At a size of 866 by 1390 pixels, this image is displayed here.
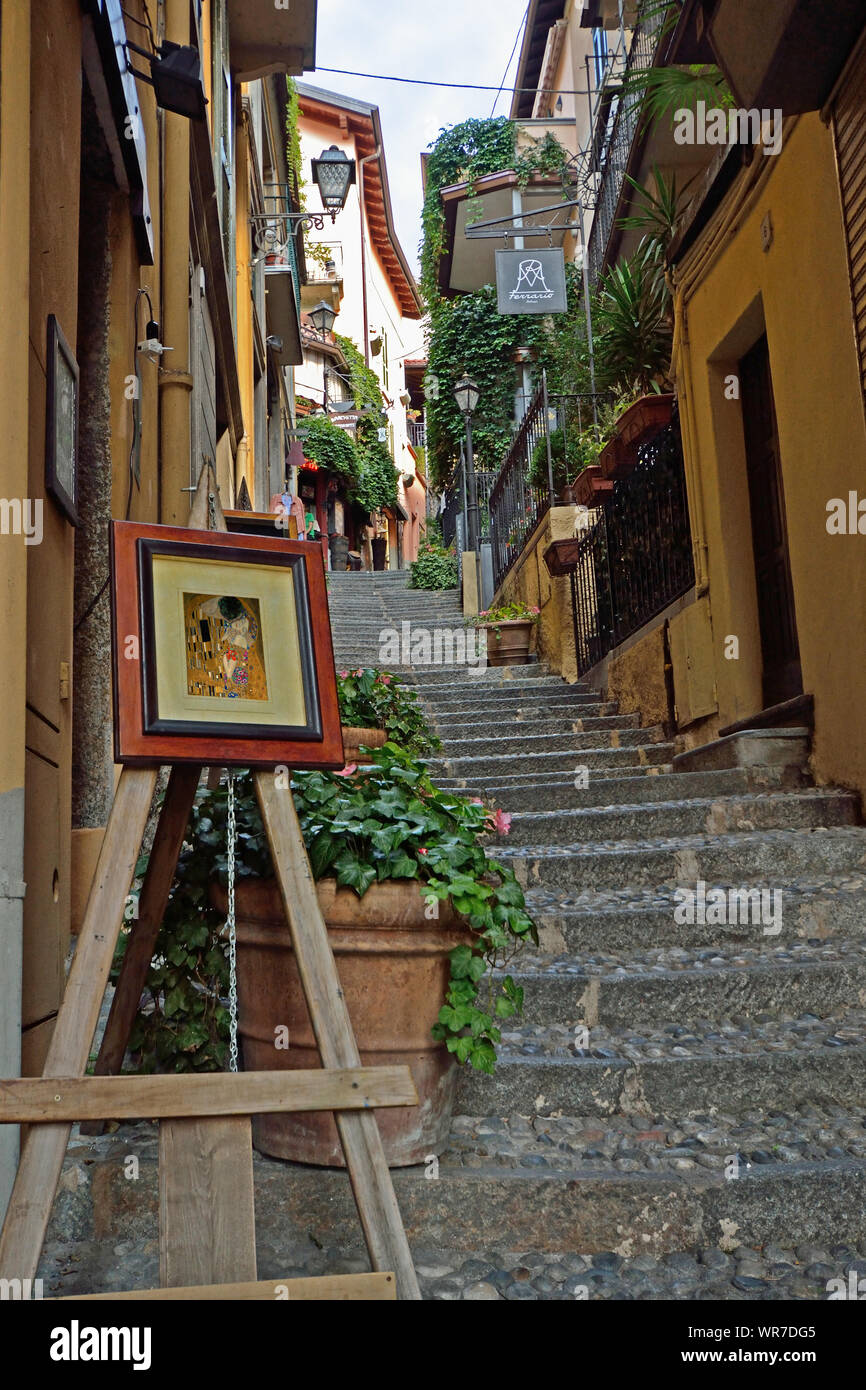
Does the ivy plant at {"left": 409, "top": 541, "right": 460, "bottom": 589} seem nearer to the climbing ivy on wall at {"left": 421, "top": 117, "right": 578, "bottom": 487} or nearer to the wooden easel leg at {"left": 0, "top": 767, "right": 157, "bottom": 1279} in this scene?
the climbing ivy on wall at {"left": 421, "top": 117, "right": 578, "bottom": 487}

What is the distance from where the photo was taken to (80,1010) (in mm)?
1857

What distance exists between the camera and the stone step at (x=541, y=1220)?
7.34 ft

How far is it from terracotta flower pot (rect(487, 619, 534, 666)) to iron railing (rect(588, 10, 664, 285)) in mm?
3401

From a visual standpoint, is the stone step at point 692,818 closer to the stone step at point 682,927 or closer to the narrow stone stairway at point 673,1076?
the narrow stone stairway at point 673,1076

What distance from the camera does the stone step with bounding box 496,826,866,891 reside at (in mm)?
4211

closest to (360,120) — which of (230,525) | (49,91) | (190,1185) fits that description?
(230,525)

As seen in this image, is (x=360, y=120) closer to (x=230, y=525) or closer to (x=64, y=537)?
(x=230, y=525)

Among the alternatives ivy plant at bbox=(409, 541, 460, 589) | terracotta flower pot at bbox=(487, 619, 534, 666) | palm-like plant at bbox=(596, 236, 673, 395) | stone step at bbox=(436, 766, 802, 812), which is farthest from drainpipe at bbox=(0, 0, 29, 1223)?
ivy plant at bbox=(409, 541, 460, 589)

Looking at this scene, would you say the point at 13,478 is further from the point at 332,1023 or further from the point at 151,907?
the point at 332,1023

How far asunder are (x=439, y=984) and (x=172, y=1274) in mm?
832

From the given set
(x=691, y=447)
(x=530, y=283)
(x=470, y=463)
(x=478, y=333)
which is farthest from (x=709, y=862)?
(x=478, y=333)

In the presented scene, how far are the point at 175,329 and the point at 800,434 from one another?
2.86 m

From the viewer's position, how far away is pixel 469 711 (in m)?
8.14

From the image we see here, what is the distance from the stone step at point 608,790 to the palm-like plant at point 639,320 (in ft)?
11.0
